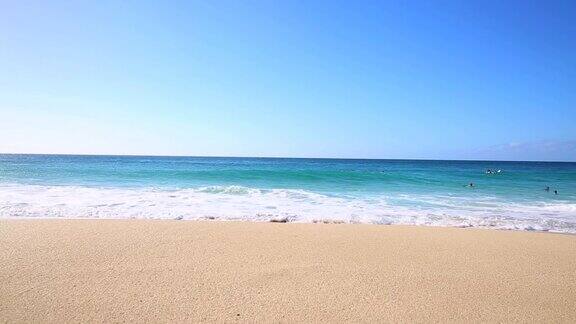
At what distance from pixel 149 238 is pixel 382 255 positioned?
4.06 meters

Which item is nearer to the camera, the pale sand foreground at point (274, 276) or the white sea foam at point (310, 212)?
the pale sand foreground at point (274, 276)

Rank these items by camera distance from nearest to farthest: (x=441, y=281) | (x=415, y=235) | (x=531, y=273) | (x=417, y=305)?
(x=417, y=305) < (x=441, y=281) < (x=531, y=273) < (x=415, y=235)

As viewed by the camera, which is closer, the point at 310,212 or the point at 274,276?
the point at 274,276

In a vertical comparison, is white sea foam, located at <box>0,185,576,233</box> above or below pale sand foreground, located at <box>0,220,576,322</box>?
below

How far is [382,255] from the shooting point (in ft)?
15.7

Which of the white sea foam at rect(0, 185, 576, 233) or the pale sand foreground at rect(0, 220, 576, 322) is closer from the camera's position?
the pale sand foreground at rect(0, 220, 576, 322)

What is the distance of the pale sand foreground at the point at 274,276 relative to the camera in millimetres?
3035

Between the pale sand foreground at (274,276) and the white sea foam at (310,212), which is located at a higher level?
the pale sand foreground at (274,276)

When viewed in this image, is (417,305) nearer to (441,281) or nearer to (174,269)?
(441,281)

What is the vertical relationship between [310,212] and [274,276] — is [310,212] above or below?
below

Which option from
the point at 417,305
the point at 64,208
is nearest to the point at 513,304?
the point at 417,305

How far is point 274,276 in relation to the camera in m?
3.86

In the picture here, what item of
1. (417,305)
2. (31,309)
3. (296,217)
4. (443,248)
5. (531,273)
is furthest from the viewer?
(296,217)

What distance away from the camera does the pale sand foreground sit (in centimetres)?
304
